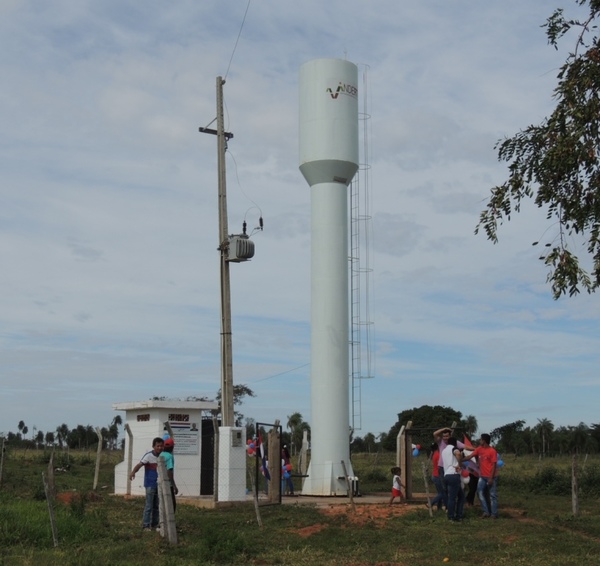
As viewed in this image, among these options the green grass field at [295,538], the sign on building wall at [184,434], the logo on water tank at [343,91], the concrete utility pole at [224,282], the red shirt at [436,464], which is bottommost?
the green grass field at [295,538]

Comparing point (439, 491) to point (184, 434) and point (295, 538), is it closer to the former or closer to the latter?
point (295, 538)

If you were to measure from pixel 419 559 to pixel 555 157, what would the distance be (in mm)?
6819

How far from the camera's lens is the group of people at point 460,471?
18.2 meters

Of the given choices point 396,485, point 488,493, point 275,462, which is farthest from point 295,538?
point 396,485

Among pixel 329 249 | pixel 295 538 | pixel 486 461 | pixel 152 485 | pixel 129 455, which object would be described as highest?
pixel 329 249

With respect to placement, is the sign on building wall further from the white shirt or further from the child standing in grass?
the white shirt

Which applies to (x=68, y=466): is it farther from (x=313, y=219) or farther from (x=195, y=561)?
(x=195, y=561)

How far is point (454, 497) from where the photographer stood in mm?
18297

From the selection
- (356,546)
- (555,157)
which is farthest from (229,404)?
(555,157)

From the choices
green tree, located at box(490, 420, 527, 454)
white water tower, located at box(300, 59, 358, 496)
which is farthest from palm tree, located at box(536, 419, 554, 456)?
white water tower, located at box(300, 59, 358, 496)

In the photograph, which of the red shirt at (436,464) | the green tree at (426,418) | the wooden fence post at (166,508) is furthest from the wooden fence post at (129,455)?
the green tree at (426,418)

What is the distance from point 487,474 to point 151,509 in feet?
23.3

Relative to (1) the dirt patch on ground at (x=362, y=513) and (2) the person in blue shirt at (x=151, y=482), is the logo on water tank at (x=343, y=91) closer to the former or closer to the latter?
(1) the dirt patch on ground at (x=362, y=513)

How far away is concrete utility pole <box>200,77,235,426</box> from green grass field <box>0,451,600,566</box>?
3.53m
